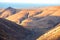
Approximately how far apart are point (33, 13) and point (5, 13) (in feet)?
58.0

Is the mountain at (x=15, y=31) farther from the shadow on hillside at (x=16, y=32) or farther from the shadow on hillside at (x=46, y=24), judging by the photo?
the shadow on hillside at (x=46, y=24)

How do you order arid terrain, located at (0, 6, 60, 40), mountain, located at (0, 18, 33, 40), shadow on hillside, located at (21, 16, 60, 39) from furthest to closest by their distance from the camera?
shadow on hillside, located at (21, 16, 60, 39)
mountain, located at (0, 18, 33, 40)
arid terrain, located at (0, 6, 60, 40)

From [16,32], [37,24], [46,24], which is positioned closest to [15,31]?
[16,32]

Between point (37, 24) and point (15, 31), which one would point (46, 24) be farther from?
point (15, 31)

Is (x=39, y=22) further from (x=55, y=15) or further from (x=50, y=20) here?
(x=55, y=15)

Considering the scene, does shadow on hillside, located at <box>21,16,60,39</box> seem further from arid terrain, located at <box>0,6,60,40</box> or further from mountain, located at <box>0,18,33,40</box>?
mountain, located at <box>0,18,33,40</box>

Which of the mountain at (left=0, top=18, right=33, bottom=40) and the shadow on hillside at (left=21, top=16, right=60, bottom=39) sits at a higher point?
the shadow on hillside at (left=21, top=16, right=60, bottom=39)

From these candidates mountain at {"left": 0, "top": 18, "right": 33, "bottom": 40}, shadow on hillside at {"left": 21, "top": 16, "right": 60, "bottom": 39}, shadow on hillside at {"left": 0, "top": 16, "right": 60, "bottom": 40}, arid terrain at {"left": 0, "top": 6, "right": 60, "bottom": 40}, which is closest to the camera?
arid terrain at {"left": 0, "top": 6, "right": 60, "bottom": 40}

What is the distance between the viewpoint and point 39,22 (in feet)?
275

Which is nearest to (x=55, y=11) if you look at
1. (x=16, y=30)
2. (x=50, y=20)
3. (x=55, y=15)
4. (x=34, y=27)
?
(x=55, y=15)

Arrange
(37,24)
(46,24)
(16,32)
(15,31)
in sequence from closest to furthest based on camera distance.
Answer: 1. (16,32)
2. (15,31)
3. (37,24)
4. (46,24)

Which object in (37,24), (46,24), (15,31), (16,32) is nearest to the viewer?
(16,32)

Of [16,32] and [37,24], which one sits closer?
[16,32]

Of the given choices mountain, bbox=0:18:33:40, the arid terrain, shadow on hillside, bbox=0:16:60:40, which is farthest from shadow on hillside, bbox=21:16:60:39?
mountain, bbox=0:18:33:40
